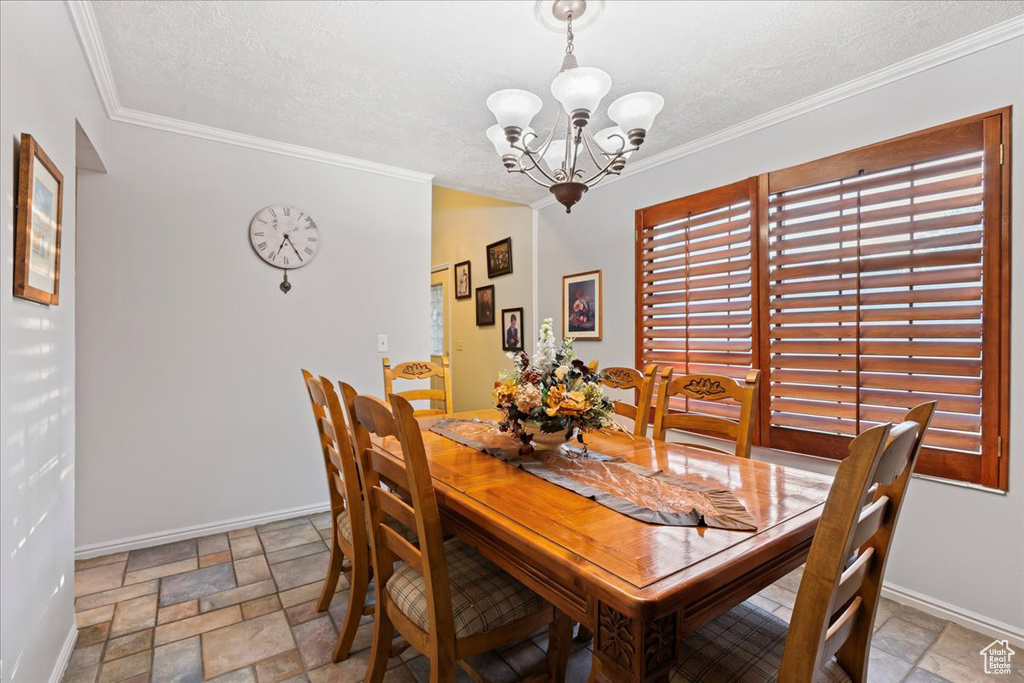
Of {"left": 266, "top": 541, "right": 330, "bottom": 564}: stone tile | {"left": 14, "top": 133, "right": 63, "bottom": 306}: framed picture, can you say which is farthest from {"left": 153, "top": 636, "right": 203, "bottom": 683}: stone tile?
{"left": 14, "top": 133, "right": 63, "bottom": 306}: framed picture

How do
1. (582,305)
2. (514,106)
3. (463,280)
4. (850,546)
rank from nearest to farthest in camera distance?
1. (850,546)
2. (514,106)
3. (582,305)
4. (463,280)

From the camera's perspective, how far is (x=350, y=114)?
2580 mm

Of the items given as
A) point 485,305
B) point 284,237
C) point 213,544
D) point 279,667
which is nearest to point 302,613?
point 279,667

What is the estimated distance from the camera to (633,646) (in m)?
0.79

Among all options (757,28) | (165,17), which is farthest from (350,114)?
(757,28)

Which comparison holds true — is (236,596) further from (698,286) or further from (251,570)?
(698,286)

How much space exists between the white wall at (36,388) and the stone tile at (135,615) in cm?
20

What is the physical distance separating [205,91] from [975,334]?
12.0 feet

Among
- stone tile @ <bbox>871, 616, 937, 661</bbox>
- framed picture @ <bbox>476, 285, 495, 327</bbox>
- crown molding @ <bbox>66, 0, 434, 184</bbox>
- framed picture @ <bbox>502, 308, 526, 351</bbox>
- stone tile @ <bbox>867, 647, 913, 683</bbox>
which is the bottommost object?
stone tile @ <bbox>871, 616, 937, 661</bbox>

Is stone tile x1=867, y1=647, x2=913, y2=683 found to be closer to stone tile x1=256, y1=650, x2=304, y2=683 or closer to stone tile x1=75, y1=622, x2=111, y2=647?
stone tile x1=256, y1=650, x2=304, y2=683

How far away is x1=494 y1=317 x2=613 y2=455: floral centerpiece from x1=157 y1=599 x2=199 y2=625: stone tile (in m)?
1.60

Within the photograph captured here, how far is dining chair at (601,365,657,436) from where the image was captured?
212 centimetres

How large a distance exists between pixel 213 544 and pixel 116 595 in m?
0.53

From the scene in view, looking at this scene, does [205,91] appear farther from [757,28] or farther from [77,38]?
[757,28]
